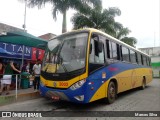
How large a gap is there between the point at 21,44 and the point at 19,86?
2.79 metres

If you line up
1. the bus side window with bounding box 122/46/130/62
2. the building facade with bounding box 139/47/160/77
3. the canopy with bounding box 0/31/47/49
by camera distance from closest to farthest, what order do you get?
1. the bus side window with bounding box 122/46/130/62
2. the canopy with bounding box 0/31/47/49
3. the building facade with bounding box 139/47/160/77

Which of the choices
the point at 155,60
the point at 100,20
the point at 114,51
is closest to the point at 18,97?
the point at 114,51

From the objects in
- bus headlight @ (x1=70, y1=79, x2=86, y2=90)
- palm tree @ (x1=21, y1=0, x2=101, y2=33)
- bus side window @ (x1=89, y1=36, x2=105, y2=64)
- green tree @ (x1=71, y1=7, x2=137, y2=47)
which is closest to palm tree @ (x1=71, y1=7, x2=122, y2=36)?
green tree @ (x1=71, y1=7, x2=137, y2=47)

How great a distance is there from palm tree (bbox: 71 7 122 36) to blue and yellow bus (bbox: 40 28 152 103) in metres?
12.4

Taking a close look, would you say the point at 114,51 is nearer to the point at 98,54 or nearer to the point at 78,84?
the point at 98,54

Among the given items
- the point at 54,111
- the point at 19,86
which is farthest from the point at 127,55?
the point at 19,86

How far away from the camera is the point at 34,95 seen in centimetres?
906

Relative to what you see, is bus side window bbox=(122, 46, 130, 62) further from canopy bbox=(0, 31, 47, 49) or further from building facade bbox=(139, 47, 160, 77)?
building facade bbox=(139, 47, 160, 77)

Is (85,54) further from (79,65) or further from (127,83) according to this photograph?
(127,83)

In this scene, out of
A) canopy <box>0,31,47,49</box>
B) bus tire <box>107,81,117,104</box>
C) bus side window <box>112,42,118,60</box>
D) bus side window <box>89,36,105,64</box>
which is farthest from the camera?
canopy <box>0,31,47,49</box>

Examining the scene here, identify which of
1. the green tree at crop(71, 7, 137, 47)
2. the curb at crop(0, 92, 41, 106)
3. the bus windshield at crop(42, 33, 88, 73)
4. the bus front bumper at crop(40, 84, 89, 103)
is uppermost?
the green tree at crop(71, 7, 137, 47)

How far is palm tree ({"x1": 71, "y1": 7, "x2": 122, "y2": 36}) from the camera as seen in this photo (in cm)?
2023

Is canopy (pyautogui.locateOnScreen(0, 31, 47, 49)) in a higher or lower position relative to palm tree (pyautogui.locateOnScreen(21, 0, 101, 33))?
lower

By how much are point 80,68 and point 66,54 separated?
0.88 m
